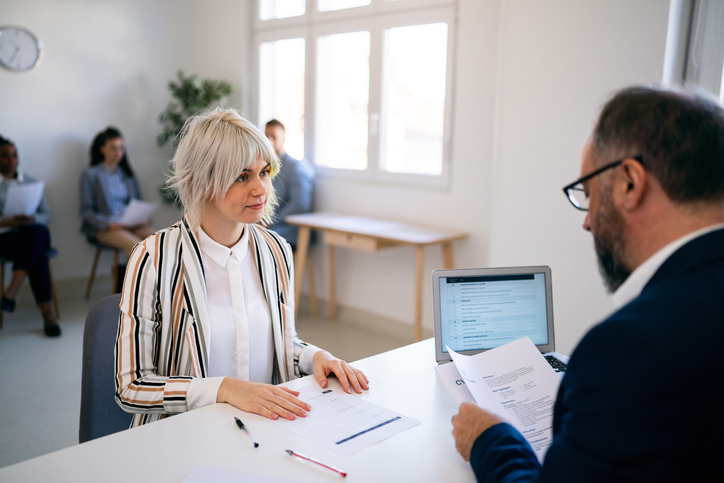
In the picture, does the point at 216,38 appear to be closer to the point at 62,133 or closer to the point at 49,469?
the point at 62,133

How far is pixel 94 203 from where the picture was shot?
5.00 m

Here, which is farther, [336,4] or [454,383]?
[336,4]

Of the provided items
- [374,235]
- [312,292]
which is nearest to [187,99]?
[312,292]

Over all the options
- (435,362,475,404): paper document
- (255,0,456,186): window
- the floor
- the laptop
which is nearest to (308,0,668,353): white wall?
(255,0,456,186): window

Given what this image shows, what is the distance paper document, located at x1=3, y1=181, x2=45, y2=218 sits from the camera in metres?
4.17

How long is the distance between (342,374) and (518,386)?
42 cm

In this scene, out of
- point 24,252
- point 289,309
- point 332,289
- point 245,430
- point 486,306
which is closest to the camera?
point 245,430

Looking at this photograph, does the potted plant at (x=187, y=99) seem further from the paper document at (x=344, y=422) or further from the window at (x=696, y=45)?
the paper document at (x=344, y=422)

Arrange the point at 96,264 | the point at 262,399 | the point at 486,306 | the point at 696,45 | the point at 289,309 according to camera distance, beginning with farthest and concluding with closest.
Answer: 1. the point at 96,264
2. the point at 696,45
3. the point at 289,309
4. the point at 486,306
5. the point at 262,399

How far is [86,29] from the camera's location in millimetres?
5145

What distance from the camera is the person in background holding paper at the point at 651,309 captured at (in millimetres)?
678

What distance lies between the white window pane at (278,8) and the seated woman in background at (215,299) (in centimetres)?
383

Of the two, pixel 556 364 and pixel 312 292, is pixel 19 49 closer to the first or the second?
pixel 312 292

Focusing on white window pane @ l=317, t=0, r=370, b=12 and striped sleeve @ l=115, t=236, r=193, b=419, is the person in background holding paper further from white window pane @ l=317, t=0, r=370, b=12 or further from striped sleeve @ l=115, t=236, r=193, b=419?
white window pane @ l=317, t=0, r=370, b=12
